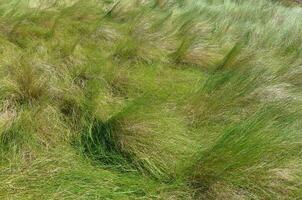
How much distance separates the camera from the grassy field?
6.48 feet

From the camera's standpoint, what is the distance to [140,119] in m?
2.29

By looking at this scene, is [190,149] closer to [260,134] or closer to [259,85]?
[260,134]

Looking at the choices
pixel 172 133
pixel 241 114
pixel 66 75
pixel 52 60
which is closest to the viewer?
pixel 172 133

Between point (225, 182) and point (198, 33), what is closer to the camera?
point (225, 182)

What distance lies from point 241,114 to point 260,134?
25.8 inches

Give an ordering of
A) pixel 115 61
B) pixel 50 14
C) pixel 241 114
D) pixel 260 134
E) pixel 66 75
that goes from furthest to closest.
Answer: pixel 50 14
pixel 115 61
pixel 66 75
pixel 241 114
pixel 260 134

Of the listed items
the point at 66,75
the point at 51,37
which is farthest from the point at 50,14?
the point at 66,75

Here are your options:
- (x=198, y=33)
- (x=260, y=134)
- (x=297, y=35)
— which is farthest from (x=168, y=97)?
(x=297, y=35)

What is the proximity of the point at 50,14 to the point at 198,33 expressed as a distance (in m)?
1.86

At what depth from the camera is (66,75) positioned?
3033 mm

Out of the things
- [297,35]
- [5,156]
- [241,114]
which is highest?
[5,156]

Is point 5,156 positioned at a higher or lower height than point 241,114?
higher

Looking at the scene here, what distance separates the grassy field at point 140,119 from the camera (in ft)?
6.48

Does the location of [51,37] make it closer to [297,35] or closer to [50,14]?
[50,14]
